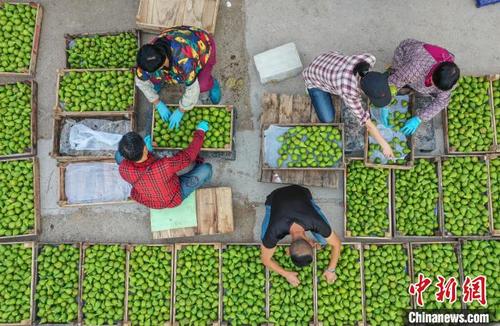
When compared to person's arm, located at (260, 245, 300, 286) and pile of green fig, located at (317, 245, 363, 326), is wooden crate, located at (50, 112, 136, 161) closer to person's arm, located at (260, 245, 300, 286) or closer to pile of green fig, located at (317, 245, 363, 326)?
person's arm, located at (260, 245, 300, 286)

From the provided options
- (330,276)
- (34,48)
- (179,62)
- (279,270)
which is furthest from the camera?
(34,48)

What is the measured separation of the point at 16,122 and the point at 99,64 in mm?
1723

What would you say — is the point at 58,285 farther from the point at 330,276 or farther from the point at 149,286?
the point at 330,276

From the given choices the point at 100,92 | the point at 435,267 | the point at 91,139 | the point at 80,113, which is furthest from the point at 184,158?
the point at 435,267

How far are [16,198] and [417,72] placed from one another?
21.9 feet

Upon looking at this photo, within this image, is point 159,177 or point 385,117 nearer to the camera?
point 159,177

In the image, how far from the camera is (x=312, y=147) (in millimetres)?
6066


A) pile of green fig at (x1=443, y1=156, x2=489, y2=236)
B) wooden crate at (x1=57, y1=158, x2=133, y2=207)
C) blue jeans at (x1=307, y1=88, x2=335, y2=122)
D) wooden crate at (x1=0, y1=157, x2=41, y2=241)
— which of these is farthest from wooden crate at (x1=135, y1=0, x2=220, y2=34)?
pile of green fig at (x1=443, y1=156, x2=489, y2=236)

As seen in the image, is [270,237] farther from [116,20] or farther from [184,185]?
[116,20]

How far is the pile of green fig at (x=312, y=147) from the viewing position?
604 cm

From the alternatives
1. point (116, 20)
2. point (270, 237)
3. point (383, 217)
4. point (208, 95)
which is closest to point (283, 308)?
point (270, 237)

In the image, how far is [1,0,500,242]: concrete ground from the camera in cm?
676

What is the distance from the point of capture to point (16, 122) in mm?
6578

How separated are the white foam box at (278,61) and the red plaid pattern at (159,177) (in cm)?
173
